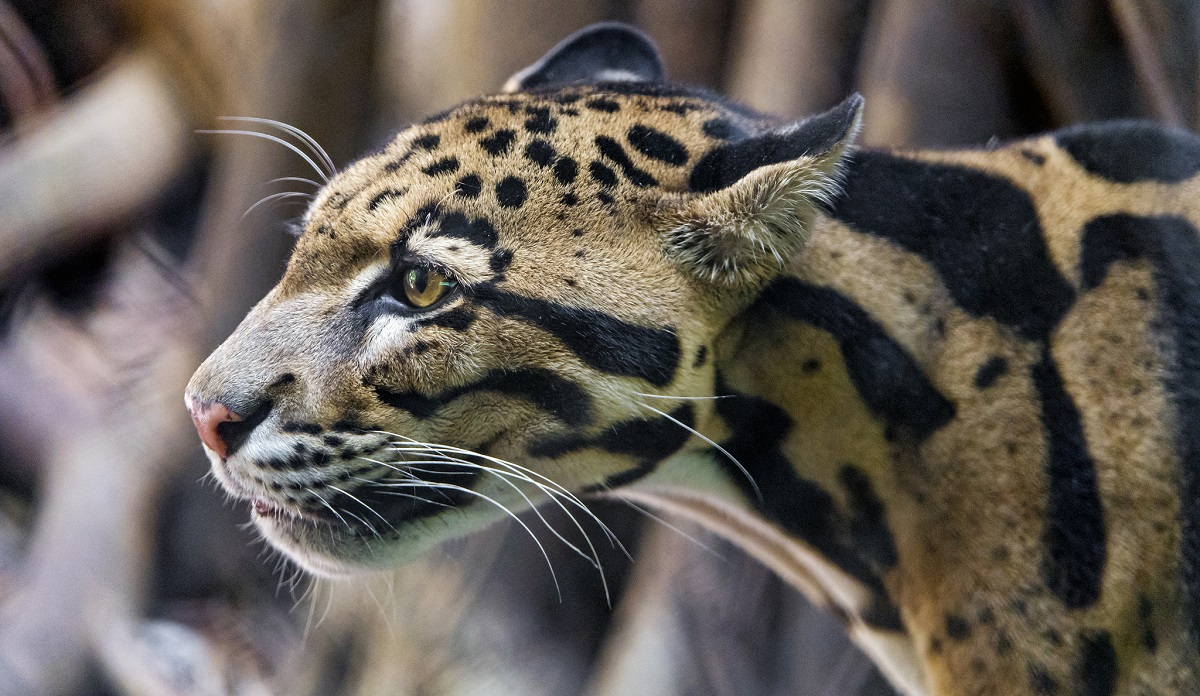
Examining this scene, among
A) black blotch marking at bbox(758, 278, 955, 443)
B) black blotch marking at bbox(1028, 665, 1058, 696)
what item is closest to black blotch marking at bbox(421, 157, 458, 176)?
black blotch marking at bbox(758, 278, 955, 443)

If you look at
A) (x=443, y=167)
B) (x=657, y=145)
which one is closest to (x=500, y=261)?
(x=443, y=167)

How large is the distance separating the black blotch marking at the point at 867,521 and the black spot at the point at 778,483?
0.7 inches

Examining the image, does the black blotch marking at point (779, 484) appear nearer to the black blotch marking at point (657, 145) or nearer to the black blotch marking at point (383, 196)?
the black blotch marking at point (657, 145)

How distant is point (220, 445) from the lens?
1.23 m

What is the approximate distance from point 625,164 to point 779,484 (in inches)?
21.9

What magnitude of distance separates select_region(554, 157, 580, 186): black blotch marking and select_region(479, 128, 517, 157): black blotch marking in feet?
0.25

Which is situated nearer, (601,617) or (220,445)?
(220,445)

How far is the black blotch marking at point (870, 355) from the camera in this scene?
1.35m

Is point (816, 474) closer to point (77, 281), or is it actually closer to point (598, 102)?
point (598, 102)

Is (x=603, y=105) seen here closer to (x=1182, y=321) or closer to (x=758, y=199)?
(x=758, y=199)

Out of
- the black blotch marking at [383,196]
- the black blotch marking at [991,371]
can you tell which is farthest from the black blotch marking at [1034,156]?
the black blotch marking at [383,196]

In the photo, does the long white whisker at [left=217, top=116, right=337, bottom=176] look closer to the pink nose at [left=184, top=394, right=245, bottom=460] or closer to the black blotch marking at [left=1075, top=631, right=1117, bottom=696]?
the pink nose at [left=184, top=394, right=245, bottom=460]

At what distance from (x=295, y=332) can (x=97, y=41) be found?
29.8 inches

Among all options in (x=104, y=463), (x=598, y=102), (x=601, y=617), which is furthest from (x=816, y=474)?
(x=104, y=463)
